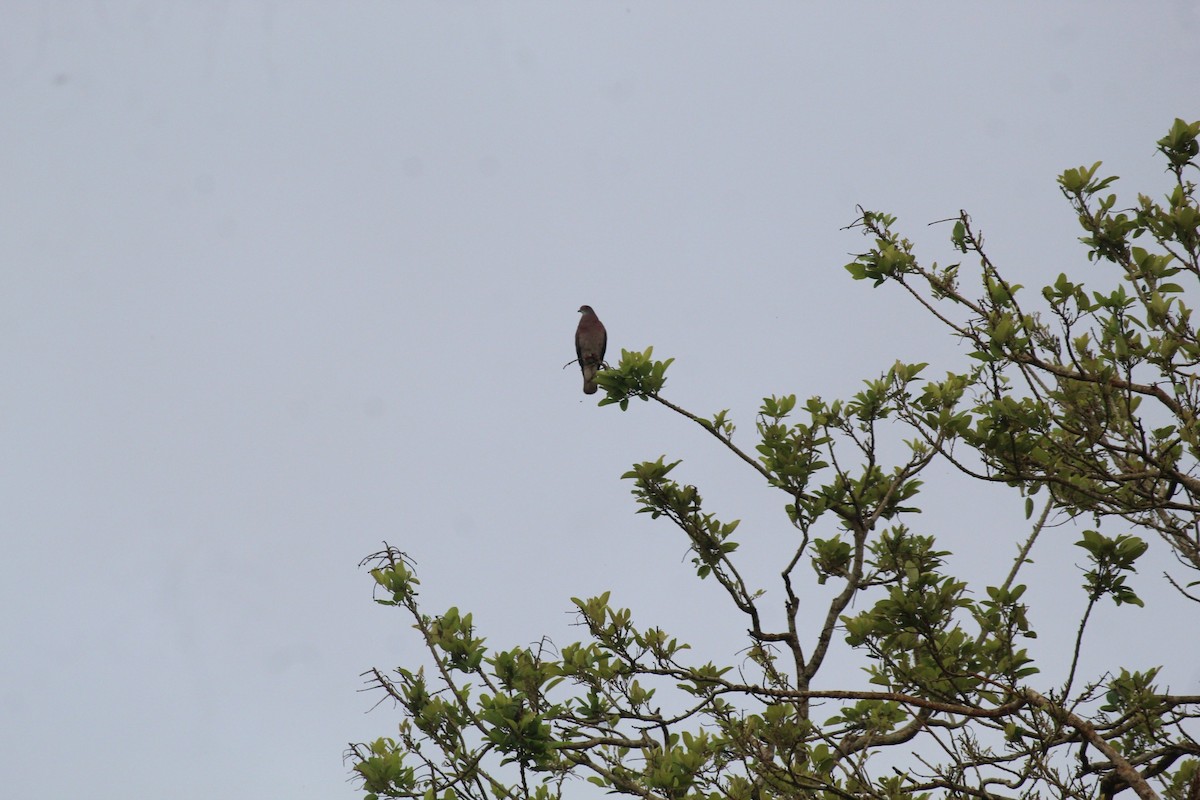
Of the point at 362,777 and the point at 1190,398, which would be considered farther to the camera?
the point at 362,777

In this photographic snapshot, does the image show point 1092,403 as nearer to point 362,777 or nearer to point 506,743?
point 506,743

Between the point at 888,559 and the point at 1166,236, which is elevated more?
the point at 1166,236

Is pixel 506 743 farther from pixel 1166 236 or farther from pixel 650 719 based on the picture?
pixel 1166 236

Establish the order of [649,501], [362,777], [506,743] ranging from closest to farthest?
[506,743]
[362,777]
[649,501]

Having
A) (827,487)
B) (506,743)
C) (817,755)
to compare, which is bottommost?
(817,755)

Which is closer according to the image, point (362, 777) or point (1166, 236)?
point (1166, 236)

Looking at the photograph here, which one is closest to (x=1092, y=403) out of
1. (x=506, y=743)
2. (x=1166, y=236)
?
(x=1166, y=236)

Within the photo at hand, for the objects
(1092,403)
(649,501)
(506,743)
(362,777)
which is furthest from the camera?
(649,501)

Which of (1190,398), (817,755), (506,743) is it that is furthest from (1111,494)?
(506,743)

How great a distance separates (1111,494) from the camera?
4605 mm

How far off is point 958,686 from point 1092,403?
1201mm

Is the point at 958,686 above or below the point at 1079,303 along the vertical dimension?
below

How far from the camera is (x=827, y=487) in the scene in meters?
5.64

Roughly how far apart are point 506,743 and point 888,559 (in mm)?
2356
